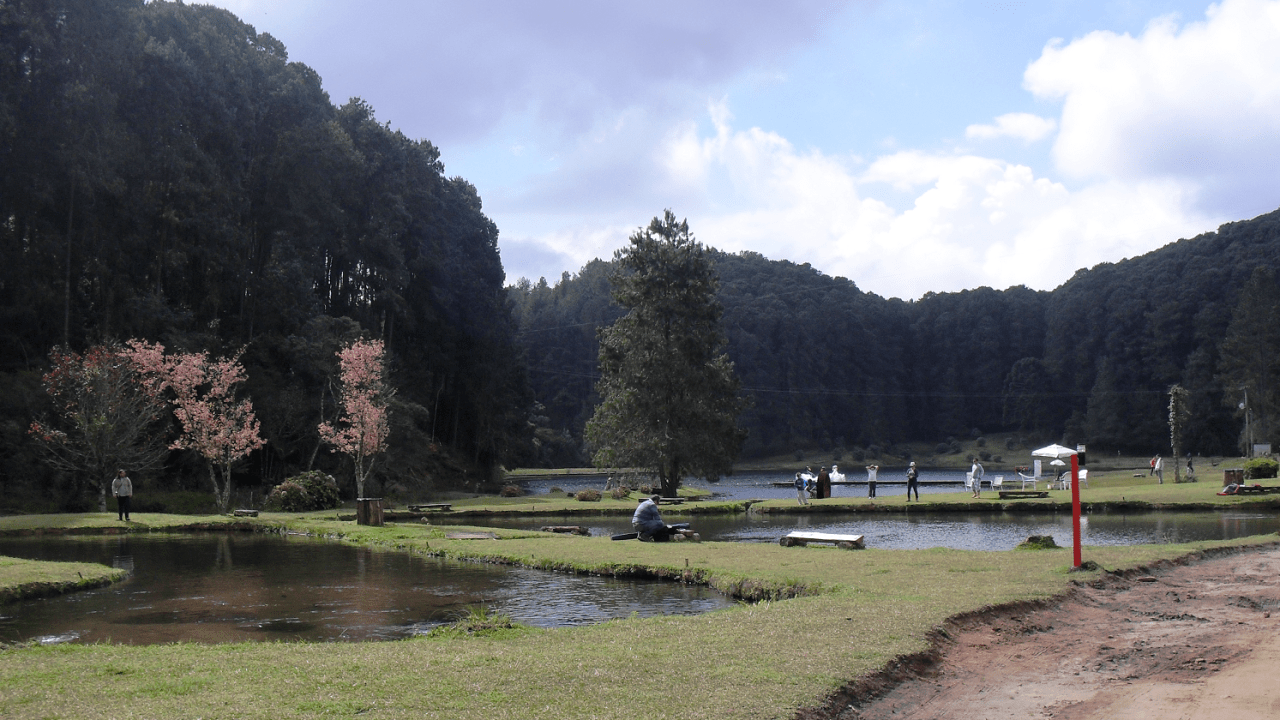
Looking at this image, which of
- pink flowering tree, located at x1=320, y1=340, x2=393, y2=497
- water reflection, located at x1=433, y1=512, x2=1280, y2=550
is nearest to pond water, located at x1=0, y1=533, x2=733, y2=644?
water reflection, located at x1=433, y1=512, x2=1280, y2=550

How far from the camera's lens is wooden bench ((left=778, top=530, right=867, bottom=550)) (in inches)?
747

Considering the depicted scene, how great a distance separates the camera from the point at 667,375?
44.9 metres

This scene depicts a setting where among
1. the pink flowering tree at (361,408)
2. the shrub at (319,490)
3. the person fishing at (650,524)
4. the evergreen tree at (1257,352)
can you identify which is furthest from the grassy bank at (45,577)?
the evergreen tree at (1257,352)

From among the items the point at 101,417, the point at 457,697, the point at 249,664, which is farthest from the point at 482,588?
the point at 101,417

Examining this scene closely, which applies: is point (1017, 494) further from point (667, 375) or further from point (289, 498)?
point (289, 498)

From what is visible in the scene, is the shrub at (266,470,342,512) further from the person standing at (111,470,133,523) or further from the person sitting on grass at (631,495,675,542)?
the person sitting on grass at (631,495,675,542)

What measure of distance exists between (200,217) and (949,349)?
381 feet

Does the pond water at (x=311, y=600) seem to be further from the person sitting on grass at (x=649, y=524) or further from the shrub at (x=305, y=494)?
the shrub at (x=305, y=494)

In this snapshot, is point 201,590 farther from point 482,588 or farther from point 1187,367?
point 1187,367

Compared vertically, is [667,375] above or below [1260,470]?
above

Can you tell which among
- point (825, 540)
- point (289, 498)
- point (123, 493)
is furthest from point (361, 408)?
point (825, 540)

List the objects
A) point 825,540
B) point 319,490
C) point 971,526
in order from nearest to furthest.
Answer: point 825,540, point 971,526, point 319,490

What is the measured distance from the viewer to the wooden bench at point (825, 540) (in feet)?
62.3

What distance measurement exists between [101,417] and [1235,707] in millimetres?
33817
